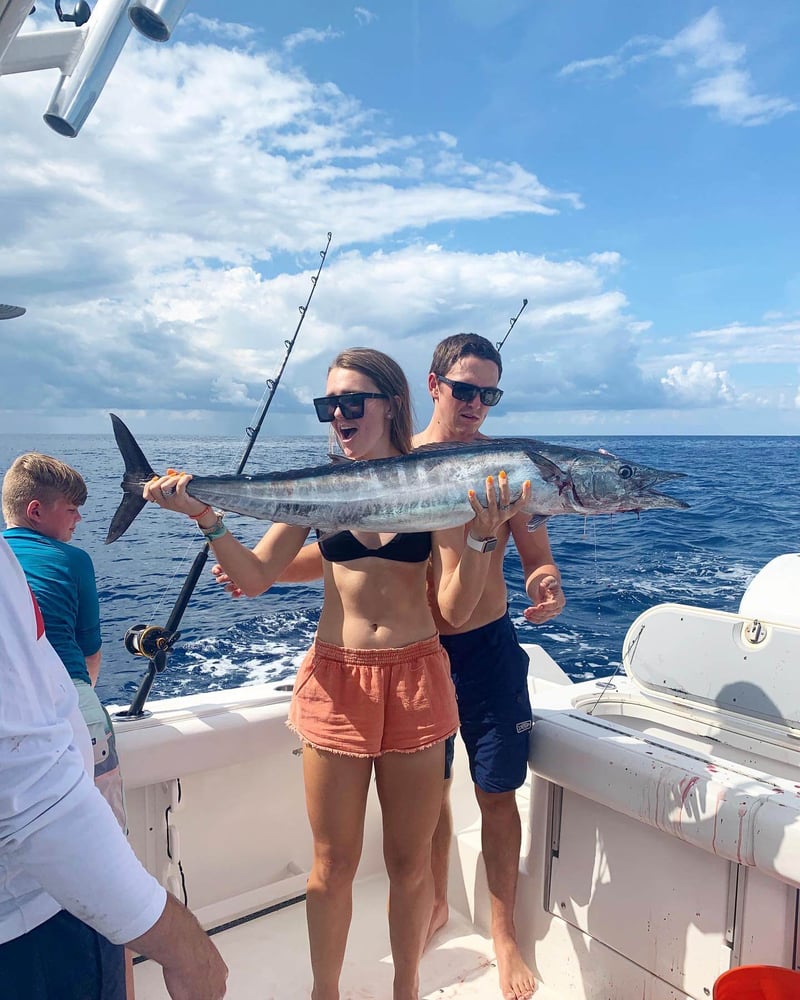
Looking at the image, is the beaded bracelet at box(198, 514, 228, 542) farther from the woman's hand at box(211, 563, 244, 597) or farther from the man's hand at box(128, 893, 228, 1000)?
the man's hand at box(128, 893, 228, 1000)

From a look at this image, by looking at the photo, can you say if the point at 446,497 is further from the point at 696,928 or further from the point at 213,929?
the point at 213,929

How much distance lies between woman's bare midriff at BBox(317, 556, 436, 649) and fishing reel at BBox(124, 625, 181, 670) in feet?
2.88

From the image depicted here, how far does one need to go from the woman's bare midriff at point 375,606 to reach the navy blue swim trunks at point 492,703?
1.64ft

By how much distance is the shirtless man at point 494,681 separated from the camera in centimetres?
276

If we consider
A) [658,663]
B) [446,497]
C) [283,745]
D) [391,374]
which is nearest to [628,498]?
[446,497]

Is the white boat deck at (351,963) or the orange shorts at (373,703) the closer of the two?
the orange shorts at (373,703)

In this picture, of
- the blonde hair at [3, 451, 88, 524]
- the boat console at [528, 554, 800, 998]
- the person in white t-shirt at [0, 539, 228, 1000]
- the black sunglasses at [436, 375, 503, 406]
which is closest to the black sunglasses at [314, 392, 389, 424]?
the black sunglasses at [436, 375, 503, 406]

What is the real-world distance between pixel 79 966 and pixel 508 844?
6.30ft

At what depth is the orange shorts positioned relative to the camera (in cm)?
225

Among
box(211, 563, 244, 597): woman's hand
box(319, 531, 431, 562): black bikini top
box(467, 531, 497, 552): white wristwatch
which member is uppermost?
box(467, 531, 497, 552): white wristwatch

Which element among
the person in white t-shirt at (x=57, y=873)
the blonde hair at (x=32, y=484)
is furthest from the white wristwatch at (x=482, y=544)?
the blonde hair at (x=32, y=484)

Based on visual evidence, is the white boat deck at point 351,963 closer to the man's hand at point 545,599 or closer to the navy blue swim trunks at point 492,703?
the navy blue swim trunks at point 492,703

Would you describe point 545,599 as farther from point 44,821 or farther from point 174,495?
point 44,821

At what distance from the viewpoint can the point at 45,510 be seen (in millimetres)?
2703
